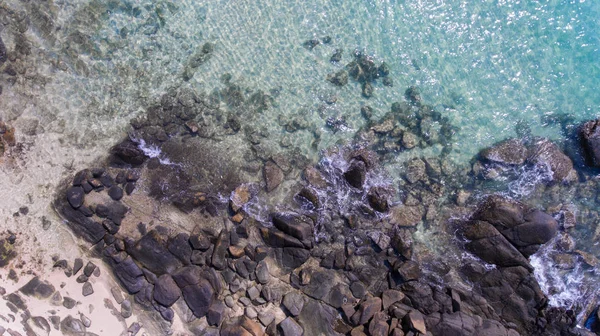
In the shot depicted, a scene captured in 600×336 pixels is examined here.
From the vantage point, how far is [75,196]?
8.72m

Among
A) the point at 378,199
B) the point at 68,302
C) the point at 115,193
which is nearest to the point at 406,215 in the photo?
the point at 378,199

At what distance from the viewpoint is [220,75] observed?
1015cm

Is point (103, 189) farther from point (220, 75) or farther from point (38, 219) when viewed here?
point (220, 75)

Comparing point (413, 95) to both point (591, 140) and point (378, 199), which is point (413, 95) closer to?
point (378, 199)

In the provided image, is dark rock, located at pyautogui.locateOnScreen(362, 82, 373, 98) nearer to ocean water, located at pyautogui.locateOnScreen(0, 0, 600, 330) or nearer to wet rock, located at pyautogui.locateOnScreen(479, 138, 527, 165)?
ocean water, located at pyautogui.locateOnScreen(0, 0, 600, 330)

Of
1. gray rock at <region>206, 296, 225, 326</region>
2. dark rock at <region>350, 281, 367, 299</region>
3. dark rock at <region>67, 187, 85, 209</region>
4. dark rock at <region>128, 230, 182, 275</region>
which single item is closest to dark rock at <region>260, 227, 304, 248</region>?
dark rock at <region>350, 281, 367, 299</region>

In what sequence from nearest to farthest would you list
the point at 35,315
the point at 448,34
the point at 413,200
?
the point at 35,315, the point at 413,200, the point at 448,34

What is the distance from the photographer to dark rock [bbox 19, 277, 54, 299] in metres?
8.18

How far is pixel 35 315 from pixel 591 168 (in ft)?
43.5

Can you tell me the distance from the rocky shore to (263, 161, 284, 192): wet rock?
45mm

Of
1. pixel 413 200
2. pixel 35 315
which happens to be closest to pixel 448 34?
pixel 413 200

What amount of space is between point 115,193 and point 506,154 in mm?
9400

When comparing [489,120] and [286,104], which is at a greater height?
[286,104]

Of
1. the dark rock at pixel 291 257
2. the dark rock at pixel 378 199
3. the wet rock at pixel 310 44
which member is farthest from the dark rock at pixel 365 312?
the wet rock at pixel 310 44
